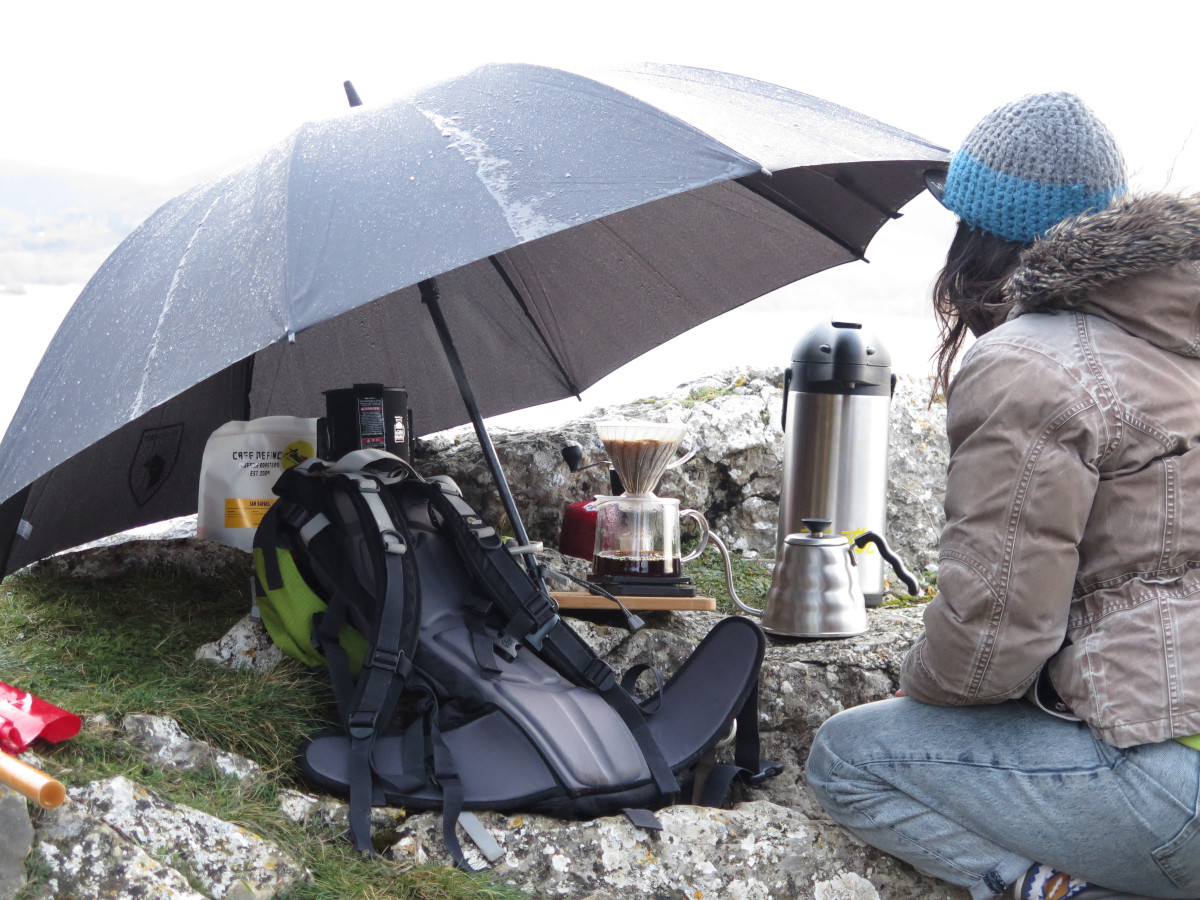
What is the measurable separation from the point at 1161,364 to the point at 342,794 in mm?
1914

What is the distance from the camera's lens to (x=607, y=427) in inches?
127

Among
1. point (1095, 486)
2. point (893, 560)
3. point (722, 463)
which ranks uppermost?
point (1095, 486)

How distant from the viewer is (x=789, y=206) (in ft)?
11.0

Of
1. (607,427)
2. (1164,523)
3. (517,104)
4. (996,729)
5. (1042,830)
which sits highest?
(517,104)

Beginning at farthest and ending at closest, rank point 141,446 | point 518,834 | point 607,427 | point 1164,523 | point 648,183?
point 141,446 → point 607,427 → point 518,834 → point 648,183 → point 1164,523

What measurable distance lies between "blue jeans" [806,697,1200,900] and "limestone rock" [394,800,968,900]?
0.09 m

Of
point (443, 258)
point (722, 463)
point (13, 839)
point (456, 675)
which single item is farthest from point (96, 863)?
point (722, 463)

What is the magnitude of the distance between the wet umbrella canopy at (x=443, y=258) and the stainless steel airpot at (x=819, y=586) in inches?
35.5

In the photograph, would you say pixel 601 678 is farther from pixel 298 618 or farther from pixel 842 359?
pixel 842 359

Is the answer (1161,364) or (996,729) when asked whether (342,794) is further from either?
(1161,364)

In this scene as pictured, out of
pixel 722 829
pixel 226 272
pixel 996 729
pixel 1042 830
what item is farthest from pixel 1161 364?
pixel 226 272

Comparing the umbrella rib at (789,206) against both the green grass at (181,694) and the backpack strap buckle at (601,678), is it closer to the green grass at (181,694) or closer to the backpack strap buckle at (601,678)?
the backpack strap buckle at (601,678)

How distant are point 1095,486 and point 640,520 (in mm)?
1588

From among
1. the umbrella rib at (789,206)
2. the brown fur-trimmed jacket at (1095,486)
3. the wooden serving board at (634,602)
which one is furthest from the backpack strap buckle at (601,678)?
the umbrella rib at (789,206)
